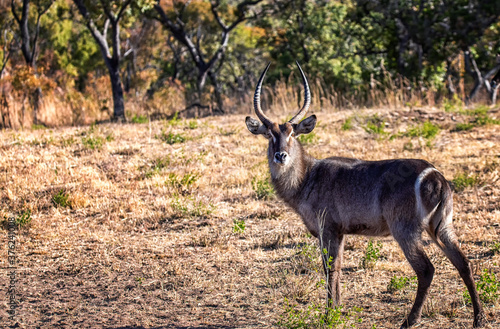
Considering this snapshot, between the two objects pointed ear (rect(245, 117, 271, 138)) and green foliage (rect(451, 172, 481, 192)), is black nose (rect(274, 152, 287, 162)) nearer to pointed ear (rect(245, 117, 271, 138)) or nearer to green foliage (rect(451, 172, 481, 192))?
pointed ear (rect(245, 117, 271, 138))

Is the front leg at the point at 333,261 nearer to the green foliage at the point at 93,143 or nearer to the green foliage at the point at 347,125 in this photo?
the green foliage at the point at 93,143

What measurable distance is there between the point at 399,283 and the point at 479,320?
34.9 inches

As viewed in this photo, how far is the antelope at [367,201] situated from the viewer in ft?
15.4

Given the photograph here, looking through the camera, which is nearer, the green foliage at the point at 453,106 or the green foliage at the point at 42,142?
the green foliage at the point at 42,142

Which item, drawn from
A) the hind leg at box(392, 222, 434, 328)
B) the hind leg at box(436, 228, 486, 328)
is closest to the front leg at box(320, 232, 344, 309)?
the hind leg at box(392, 222, 434, 328)

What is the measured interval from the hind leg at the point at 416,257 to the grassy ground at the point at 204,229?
0.28 m

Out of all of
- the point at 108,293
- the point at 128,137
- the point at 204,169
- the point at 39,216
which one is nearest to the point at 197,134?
the point at 128,137

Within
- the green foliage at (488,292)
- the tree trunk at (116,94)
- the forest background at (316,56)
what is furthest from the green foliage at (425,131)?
the tree trunk at (116,94)

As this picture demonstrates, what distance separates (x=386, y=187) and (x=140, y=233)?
3.70 m

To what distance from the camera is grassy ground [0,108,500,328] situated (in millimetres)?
5305

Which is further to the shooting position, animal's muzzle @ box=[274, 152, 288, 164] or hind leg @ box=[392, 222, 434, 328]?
animal's muzzle @ box=[274, 152, 288, 164]

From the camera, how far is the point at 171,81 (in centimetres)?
2438

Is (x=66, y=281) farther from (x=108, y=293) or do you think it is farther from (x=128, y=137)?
(x=128, y=137)

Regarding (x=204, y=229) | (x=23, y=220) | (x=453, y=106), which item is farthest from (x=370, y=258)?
(x=453, y=106)
